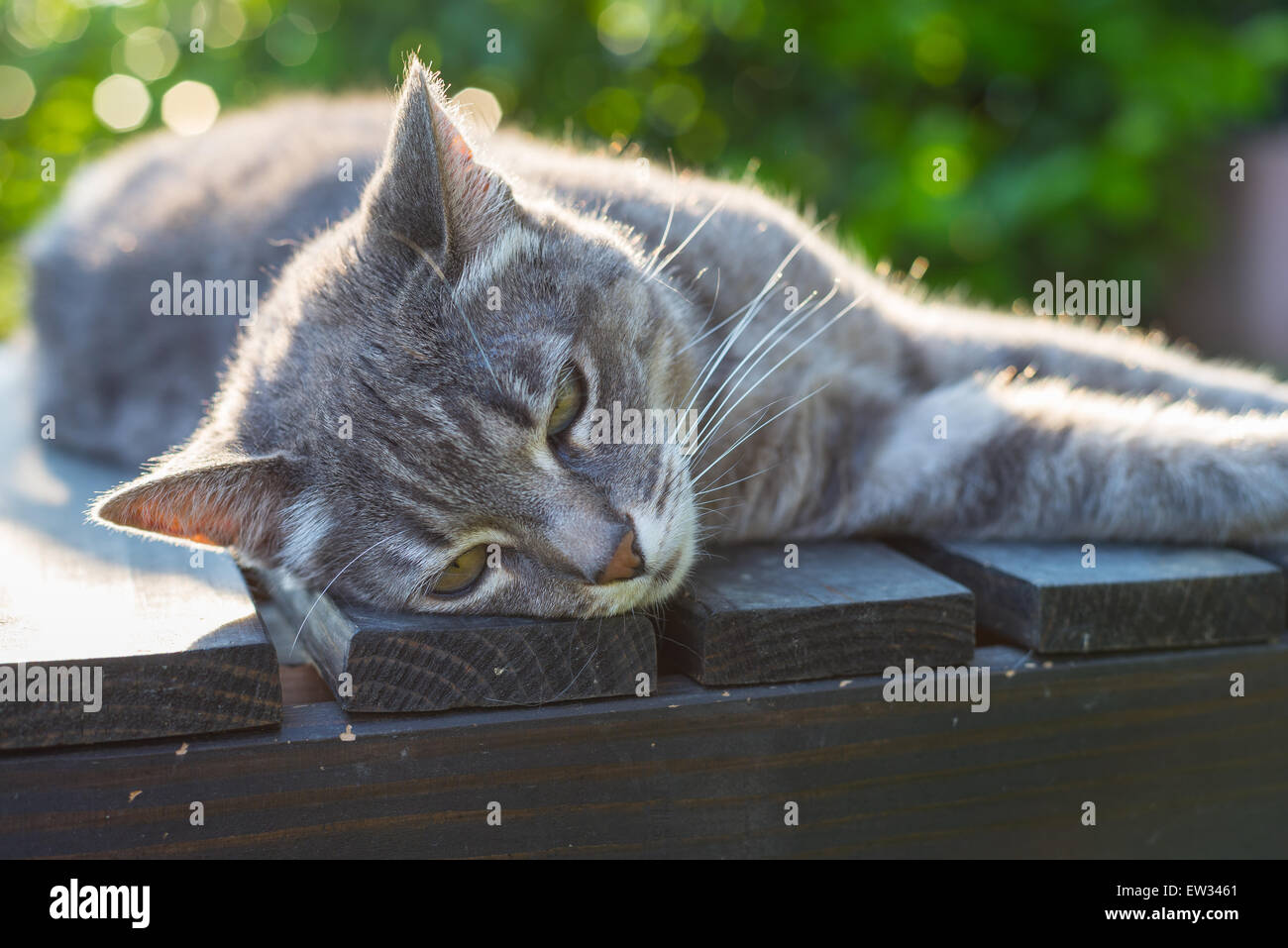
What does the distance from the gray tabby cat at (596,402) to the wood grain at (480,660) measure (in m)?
0.06

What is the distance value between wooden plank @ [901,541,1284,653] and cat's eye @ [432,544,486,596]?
724 millimetres

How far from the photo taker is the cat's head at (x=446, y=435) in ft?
5.30

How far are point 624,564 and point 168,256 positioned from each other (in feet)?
5.66

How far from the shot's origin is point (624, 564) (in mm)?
1563

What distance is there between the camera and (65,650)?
1366 mm

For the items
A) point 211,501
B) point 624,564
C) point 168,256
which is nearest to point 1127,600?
point 624,564

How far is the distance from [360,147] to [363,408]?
125cm

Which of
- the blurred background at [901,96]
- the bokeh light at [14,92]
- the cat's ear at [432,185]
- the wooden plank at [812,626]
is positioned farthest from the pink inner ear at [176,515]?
the bokeh light at [14,92]

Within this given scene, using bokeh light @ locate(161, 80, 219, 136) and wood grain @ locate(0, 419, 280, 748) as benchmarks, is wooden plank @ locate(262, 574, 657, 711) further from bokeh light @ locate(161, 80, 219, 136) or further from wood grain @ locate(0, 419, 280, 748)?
bokeh light @ locate(161, 80, 219, 136)

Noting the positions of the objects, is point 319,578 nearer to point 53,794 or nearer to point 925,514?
point 53,794

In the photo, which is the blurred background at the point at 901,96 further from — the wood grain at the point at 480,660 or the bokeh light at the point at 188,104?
the wood grain at the point at 480,660

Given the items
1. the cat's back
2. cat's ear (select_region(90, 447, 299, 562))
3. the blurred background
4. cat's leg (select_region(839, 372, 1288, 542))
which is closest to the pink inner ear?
cat's ear (select_region(90, 447, 299, 562))

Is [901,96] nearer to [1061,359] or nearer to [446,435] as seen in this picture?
[1061,359]
